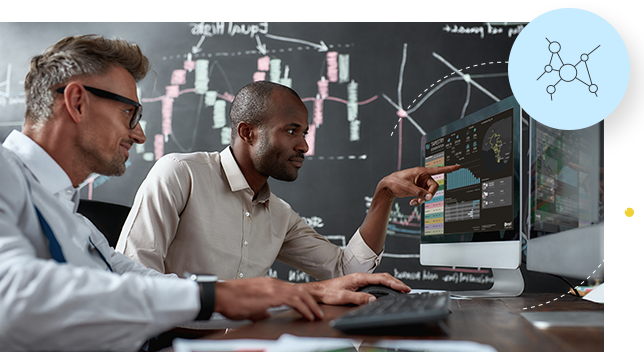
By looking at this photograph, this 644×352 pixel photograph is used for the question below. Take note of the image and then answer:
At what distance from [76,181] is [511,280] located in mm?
1206

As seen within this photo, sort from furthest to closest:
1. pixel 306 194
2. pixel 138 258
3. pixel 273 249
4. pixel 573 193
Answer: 1. pixel 306 194
2. pixel 273 249
3. pixel 138 258
4. pixel 573 193

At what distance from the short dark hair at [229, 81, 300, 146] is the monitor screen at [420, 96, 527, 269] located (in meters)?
0.66

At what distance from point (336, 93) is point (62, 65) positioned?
1.82 m

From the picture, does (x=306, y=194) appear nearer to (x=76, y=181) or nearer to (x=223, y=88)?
(x=223, y=88)

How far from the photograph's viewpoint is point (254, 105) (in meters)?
1.77

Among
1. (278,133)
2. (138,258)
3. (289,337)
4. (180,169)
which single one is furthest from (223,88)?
(289,337)

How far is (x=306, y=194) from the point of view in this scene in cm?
254

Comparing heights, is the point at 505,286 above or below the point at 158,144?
below

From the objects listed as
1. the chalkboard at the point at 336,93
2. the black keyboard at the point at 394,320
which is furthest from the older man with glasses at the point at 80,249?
the chalkboard at the point at 336,93

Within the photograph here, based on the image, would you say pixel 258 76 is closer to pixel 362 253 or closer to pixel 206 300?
pixel 362 253

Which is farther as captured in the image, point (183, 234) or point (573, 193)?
point (183, 234)

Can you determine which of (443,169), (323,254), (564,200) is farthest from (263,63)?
(564,200)

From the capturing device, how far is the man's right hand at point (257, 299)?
65 centimetres

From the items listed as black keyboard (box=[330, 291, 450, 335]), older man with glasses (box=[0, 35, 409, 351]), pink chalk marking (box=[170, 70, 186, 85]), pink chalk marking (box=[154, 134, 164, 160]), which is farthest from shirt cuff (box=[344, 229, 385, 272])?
pink chalk marking (box=[170, 70, 186, 85])
